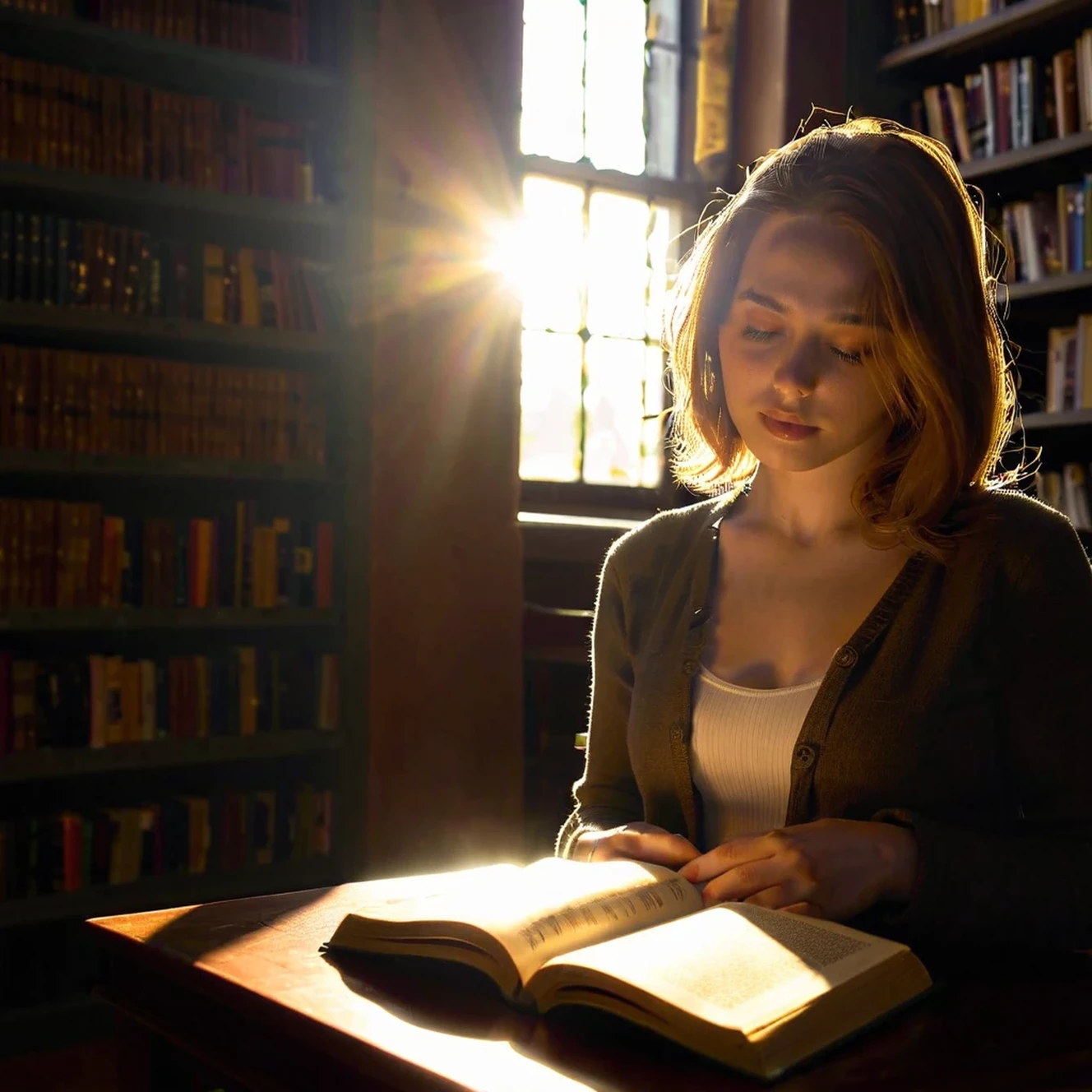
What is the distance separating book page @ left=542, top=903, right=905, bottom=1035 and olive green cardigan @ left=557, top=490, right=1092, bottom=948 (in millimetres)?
165

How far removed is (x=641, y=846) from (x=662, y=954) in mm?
288

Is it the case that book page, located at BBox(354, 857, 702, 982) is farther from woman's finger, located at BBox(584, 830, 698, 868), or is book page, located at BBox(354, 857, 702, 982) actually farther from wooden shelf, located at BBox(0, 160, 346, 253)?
wooden shelf, located at BBox(0, 160, 346, 253)

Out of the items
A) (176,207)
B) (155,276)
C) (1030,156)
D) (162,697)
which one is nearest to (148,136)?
(176,207)

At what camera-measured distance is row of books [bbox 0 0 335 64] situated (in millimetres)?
2494

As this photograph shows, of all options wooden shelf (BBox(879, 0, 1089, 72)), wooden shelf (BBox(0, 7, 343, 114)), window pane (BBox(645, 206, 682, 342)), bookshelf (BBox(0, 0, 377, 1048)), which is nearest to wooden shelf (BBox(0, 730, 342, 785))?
bookshelf (BBox(0, 0, 377, 1048))

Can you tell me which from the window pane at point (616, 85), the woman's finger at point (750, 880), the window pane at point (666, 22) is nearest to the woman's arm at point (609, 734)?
the woman's finger at point (750, 880)

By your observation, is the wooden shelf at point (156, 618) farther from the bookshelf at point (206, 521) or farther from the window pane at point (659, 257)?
the window pane at point (659, 257)

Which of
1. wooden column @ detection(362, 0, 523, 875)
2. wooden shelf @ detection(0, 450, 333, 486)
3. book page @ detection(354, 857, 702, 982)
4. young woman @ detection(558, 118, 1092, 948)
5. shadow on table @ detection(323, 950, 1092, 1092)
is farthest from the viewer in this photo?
wooden column @ detection(362, 0, 523, 875)

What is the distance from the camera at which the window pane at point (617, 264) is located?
3.68 meters

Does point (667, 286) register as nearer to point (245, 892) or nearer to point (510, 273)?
point (510, 273)

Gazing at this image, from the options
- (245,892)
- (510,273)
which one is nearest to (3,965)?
(245,892)

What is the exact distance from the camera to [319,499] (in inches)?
114

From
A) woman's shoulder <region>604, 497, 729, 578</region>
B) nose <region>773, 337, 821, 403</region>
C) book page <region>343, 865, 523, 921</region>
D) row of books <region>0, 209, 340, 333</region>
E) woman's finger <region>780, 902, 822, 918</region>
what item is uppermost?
row of books <region>0, 209, 340, 333</region>

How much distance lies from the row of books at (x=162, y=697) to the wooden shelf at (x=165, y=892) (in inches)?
11.5
